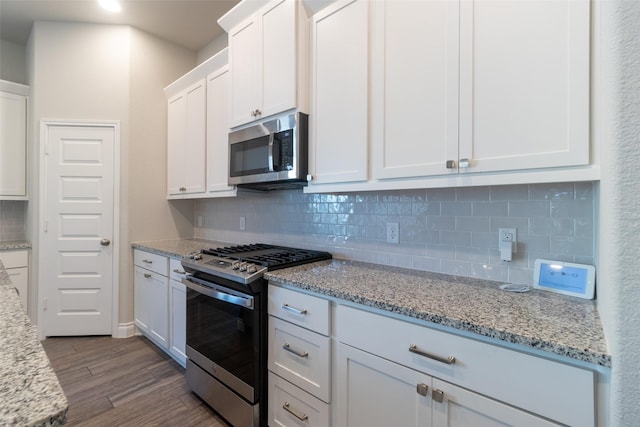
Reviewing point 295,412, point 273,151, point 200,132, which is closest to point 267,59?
point 273,151

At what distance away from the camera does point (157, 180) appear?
3291 mm

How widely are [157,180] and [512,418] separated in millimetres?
3426

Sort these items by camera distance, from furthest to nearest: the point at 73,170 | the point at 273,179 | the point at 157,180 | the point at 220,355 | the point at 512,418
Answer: the point at 157,180
the point at 73,170
the point at 273,179
the point at 220,355
the point at 512,418

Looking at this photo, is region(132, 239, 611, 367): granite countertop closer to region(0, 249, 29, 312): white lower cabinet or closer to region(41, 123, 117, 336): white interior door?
region(41, 123, 117, 336): white interior door

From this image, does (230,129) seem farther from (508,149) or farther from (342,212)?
(508,149)

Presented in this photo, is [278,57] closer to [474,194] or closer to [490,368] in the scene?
[474,194]

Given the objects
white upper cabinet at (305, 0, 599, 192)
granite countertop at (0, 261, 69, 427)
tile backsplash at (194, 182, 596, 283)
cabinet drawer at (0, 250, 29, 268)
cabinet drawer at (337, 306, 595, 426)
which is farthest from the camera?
cabinet drawer at (0, 250, 29, 268)

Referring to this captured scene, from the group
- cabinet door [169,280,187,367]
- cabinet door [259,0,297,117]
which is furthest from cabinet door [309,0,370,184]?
cabinet door [169,280,187,367]

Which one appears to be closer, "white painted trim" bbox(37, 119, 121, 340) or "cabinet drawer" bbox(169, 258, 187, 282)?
"cabinet drawer" bbox(169, 258, 187, 282)

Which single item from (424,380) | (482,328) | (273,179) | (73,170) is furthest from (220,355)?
(73,170)

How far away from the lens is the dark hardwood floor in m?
1.89

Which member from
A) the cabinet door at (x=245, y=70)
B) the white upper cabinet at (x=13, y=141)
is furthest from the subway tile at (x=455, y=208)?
the white upper cabinet at (x=13, y=141)

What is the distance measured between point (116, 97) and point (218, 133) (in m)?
1.29

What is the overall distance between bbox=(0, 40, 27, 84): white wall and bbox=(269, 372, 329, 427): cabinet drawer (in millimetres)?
4243
